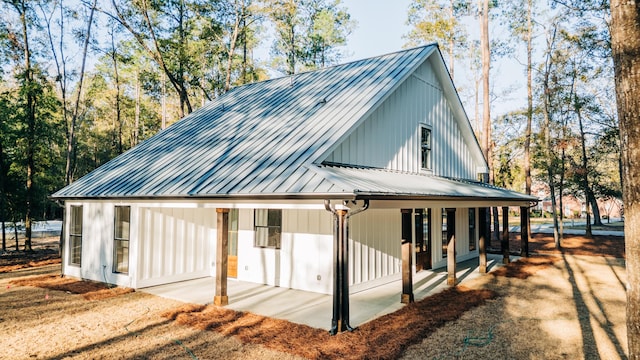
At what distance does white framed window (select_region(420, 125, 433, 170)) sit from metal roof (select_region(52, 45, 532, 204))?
146 cm

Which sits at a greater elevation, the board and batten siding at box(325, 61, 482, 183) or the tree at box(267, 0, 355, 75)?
the tree at box(267, 0, 355, 75)

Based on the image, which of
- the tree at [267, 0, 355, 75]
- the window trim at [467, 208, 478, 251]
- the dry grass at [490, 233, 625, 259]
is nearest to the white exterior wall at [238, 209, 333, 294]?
the window trim at [467, 208, 478, 251]

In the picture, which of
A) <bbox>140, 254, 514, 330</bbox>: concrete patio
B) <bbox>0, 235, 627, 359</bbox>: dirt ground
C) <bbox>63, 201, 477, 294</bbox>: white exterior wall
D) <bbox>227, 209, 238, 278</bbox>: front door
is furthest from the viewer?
<bbox>227, 209, 238, 278</bbox>: front door

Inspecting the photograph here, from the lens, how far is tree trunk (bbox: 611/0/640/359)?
3770 mm

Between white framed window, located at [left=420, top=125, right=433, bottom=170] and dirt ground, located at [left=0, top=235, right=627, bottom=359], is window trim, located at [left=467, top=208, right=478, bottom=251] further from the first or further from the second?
dirt ground, located at [left=0, top=235, right=627, bottom=359]

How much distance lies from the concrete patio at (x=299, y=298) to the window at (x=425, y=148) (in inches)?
140

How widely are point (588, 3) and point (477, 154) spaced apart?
1142 cm

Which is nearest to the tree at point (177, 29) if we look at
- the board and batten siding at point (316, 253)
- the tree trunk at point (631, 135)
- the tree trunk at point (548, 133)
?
the board and batten siding at point (316, 253)

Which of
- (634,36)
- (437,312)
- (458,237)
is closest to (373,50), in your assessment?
(458,237)

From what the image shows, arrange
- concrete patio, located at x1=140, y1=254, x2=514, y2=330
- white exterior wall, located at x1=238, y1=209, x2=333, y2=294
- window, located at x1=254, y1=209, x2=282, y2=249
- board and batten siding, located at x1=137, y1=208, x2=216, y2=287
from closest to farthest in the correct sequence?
concrete patio, located at x1=140, y1=254, x2=514, y2=330 < white exterior wall, located at x1=238, y1=209, x2=333, y2=294 < board and batten siding, located at x1=137, y1=208, x2=216, y2=287 < window, located at x1=254, y1=209, x2=282, y2=249

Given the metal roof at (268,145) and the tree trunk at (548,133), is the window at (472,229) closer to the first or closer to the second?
the metal roof at (268,145)

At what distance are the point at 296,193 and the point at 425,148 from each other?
722cm

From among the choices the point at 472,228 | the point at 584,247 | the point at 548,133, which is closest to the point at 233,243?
the point at 472,228

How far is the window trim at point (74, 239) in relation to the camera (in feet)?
38.9
